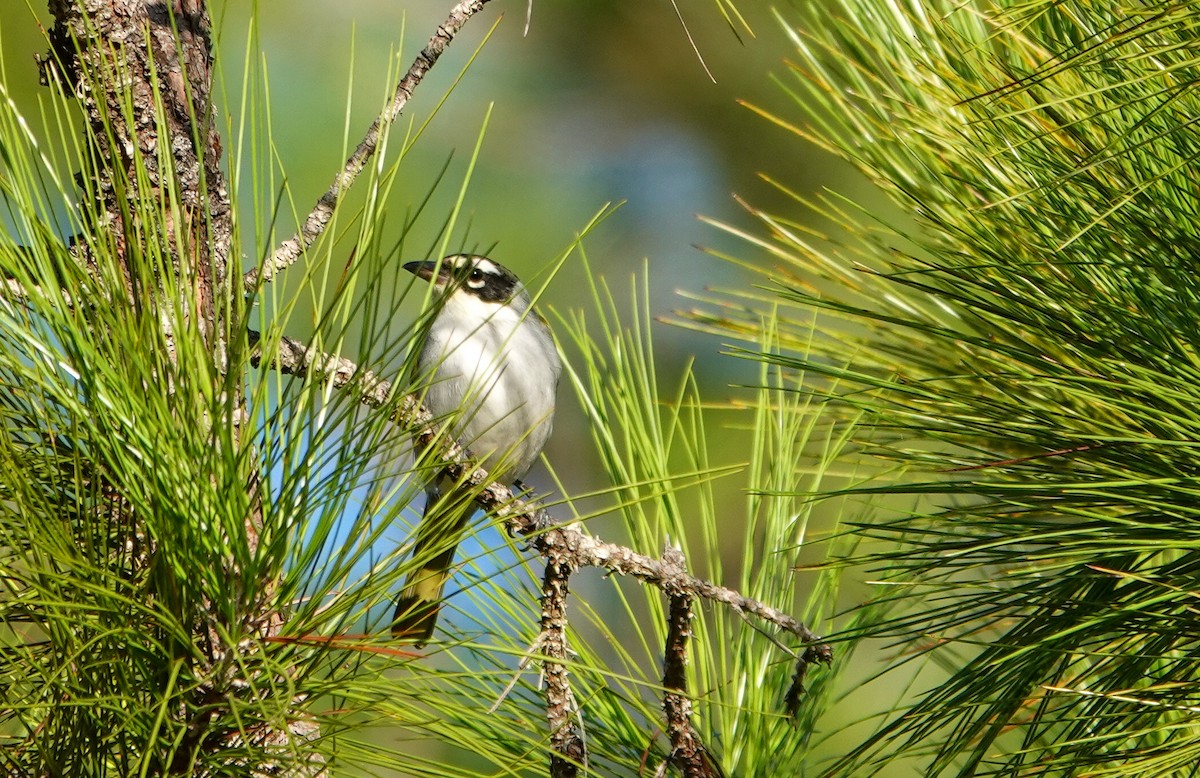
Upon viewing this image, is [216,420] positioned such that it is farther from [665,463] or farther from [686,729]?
[665,463]

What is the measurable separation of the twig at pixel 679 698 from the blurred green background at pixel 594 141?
2.62m

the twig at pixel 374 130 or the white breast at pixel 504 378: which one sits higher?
the twig at pixel 374 130

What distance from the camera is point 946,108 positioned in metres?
1.38

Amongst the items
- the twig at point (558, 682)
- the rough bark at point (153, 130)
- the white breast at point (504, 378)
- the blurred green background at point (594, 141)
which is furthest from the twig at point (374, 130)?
the blurred green background at point (594, 141)

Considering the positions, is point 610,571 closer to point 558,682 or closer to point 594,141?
point 558,682

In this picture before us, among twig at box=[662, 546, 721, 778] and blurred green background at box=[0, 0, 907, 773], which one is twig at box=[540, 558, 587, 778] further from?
blurred green background at box=[0, 0, 907, 773]

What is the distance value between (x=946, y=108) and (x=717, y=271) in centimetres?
317

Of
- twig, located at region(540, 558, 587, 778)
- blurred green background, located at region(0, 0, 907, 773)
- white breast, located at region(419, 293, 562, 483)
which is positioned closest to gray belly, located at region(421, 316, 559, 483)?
white breast, located at region(419, 293, 562, 483)

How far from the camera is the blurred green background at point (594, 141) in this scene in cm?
427

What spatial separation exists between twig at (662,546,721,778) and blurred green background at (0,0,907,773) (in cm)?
262

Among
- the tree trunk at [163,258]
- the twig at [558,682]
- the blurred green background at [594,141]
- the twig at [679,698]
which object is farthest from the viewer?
the blurred green background at [594,141]

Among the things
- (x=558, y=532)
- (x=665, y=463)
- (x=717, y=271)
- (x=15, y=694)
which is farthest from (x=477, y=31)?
(x=15, y=694)

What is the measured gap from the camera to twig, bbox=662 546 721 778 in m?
1.45

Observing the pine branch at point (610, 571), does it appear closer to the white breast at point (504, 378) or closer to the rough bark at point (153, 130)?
the rough bark at point (153, 130)
